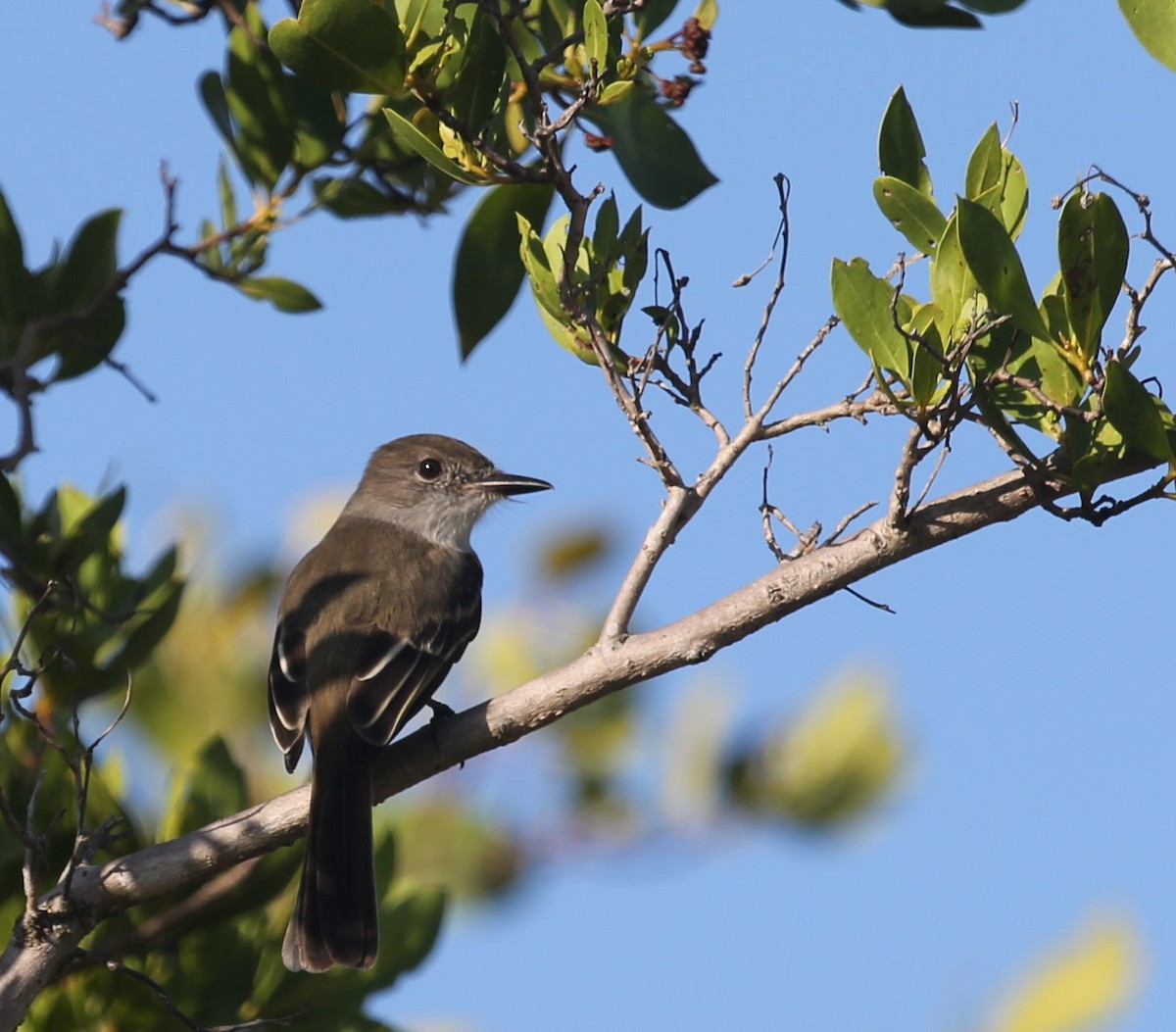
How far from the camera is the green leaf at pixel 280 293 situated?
15.9 ft

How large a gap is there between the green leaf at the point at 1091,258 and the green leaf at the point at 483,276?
5.65ft

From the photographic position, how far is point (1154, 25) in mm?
3416

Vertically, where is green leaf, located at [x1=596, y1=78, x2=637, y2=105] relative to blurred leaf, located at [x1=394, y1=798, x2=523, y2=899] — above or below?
above

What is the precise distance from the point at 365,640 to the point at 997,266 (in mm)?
2635

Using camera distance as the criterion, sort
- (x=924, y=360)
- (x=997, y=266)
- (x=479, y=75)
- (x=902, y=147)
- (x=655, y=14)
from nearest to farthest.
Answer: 1. (x=997, y=266)
2. (x=924, y=360)
3. (x=902, y=147)
4. (x=479, y=75)
5. (x=655, y=14)

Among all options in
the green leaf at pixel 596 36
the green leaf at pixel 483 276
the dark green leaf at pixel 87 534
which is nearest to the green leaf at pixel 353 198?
the green leaf at pixel 483 276

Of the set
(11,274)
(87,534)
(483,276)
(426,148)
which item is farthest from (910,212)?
(11,274)

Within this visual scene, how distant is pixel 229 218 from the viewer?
15.8ft

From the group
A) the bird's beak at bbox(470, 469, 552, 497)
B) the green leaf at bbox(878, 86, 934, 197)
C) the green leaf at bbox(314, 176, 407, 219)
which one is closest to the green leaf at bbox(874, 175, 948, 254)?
the green leaf at bbox(878, 86, 934, 197)

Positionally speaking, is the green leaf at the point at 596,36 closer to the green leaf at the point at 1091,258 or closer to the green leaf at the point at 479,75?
the green leaf at the point at 479,75

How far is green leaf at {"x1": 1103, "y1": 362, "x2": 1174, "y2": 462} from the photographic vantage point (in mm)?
3189

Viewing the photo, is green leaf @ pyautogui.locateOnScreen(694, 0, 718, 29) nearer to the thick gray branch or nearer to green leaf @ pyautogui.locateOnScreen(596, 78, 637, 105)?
green leaf @ pyautogui.locateOnScreen(596, 78, 637, 105)

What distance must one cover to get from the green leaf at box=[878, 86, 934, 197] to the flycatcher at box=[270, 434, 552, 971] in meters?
1.98

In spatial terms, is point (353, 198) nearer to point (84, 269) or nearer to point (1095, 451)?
point (84, 269)
